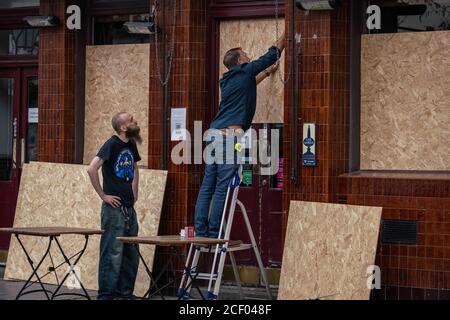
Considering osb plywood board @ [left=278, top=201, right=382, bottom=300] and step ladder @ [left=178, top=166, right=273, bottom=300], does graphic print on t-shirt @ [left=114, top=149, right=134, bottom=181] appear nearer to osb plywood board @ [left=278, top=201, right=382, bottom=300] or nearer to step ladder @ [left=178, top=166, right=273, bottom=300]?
step ladder @ [left=178, top=166, right=273, bottom=300]

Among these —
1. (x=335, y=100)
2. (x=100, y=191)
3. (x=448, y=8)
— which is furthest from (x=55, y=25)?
(x=448, y=8)

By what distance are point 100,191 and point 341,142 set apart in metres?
2.64

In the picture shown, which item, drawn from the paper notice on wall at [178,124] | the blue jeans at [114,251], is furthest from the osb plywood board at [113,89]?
the blue jeans at [114,251]

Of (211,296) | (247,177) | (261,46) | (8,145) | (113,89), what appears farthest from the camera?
(8,145)

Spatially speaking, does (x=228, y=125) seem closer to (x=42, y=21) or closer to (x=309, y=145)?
(x=309, y=145)

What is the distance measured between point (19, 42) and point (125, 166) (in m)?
3.79

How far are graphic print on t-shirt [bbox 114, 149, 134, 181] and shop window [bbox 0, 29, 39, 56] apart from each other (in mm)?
3383

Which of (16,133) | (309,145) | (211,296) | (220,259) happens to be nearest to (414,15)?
(309,145)

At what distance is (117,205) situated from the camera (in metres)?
11.9

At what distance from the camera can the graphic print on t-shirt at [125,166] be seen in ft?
39.1

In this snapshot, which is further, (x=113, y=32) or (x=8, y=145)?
(x=8, y=145)

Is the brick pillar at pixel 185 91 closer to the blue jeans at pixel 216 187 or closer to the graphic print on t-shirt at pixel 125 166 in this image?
the graphic print on t-shirt at pixel 125 166

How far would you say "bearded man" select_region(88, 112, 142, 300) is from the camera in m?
11.9

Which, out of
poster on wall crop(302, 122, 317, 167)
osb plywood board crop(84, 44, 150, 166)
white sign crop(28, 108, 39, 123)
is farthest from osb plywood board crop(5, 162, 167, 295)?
poster on wall crop(302, 122, 317, 167)
